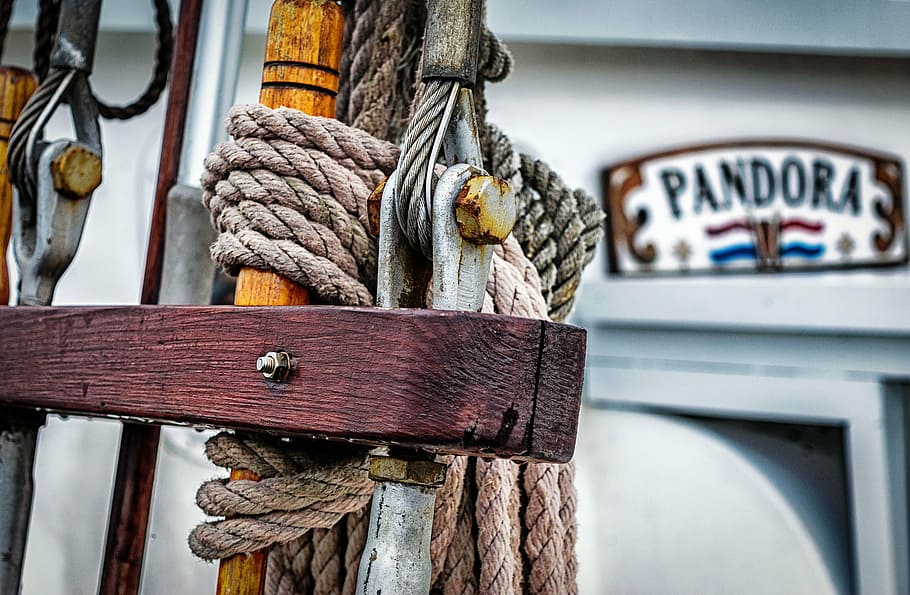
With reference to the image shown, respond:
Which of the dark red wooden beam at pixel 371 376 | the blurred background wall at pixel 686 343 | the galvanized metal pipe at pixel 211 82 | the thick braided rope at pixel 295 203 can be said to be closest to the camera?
the dark red wooden beam at pixel 371 376

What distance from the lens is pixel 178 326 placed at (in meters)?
0.50

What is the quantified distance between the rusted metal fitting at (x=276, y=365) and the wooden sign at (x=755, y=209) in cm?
113

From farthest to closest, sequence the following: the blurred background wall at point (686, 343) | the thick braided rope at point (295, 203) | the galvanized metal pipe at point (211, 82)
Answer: the blurred background wall at point (686, 343), the galvanized metal pipe at point (211, 82), the thick braided rope at point (295, 203)

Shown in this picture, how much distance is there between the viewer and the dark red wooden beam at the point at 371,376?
1.35ft

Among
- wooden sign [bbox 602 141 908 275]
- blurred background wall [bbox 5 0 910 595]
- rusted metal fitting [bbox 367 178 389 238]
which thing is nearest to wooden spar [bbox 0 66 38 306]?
rusted metal fitting [bbox 367 178 389 238]

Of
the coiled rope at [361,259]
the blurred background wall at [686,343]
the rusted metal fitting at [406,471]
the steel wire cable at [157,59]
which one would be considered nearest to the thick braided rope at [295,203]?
the coiled rope at [361,259]

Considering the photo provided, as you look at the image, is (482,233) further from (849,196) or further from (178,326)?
(849,196)

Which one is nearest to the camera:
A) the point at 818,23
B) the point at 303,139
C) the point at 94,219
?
the point at 303,139

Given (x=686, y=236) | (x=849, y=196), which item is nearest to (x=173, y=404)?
(x=686, y=236)

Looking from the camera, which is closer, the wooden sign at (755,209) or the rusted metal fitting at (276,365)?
the rusted metal fitting at (276,365)

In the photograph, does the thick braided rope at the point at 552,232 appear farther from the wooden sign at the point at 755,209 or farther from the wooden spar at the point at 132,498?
the wooden sign at the point at 755,209

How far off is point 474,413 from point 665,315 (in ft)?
3.57

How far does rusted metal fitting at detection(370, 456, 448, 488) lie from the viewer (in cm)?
46

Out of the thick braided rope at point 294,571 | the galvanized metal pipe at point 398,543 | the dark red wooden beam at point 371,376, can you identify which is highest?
the dark red wooden beam at point 371,376
